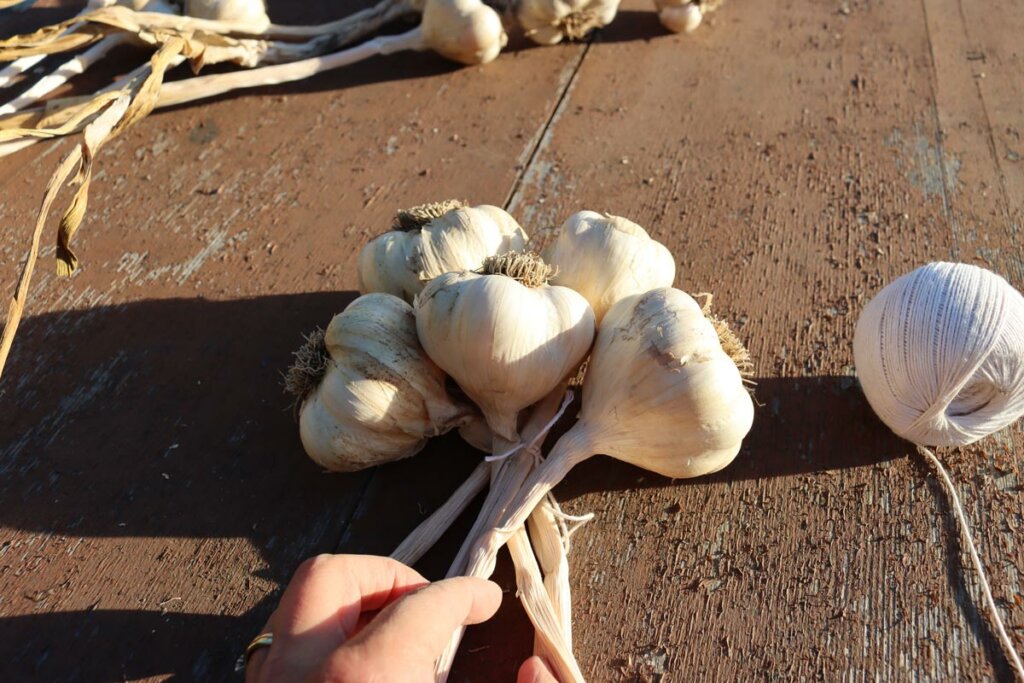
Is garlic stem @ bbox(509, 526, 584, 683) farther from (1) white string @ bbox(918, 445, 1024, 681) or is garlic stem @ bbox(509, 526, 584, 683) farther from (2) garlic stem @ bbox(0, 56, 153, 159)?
(2) garlic stem @ bbox(0, 56, 153, 159)

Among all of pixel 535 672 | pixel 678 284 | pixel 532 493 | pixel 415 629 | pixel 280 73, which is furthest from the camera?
pixel 280 73

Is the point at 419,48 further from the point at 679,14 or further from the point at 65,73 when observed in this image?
the point at 65,73

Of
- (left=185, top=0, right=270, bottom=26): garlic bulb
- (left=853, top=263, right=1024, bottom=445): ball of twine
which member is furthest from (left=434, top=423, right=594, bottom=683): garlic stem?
(left=185, top=0, right=270, bottom=26): garlic bulb

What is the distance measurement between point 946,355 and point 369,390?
3.21ft

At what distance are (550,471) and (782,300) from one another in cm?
78

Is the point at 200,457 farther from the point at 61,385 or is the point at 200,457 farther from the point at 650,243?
the point at 650,243

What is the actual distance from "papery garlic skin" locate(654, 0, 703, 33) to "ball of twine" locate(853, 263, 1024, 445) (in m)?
1.58

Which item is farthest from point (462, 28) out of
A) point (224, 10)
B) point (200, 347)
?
point (200, 347)

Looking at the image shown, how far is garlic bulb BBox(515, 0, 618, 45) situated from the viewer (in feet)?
8.49

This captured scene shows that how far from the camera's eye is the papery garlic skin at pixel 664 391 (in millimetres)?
1335

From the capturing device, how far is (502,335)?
1.35 meters

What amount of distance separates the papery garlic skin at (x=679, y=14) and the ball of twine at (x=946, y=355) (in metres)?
1.58

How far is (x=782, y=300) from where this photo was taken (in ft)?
6.23

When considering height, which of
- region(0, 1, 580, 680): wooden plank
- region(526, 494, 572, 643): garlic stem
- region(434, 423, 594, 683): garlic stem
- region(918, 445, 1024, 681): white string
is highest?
region(0, 1, 580, 680): wooden plank
